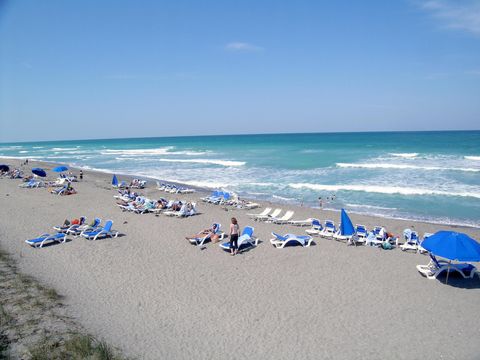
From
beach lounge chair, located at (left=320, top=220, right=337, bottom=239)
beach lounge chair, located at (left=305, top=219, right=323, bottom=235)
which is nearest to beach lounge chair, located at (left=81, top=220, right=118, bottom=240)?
beach lounge chair, located at (left=305, top=219, right=323, bottom=235)

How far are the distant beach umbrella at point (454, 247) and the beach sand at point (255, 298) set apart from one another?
3.04 feet

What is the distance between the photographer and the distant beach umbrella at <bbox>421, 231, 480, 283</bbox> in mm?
6840

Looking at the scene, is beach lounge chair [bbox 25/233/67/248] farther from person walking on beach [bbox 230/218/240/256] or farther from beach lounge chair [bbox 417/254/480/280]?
beach lounge chair [bbox 417/254/480/280]

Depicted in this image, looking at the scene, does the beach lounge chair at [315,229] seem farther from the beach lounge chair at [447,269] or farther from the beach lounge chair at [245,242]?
the beach lounge chair at [447,269]

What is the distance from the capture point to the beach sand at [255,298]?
545 centimetres

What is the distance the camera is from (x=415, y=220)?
1344 cm

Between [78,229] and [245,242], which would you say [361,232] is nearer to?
[245,242]

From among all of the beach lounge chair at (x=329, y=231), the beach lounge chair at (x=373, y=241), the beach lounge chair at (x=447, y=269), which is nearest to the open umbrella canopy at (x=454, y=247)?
the beach lounge chair at (x=447, y=269)

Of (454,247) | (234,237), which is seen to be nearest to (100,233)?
(234,237)

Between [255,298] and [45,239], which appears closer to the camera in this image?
[255,298]

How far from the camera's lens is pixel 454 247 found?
23.1ft

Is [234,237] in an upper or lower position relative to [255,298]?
upper

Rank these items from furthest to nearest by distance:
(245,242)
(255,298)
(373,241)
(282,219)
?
(282,219), (373,241), (245,242), (255,298)

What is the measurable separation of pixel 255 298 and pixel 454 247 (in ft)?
14.3
